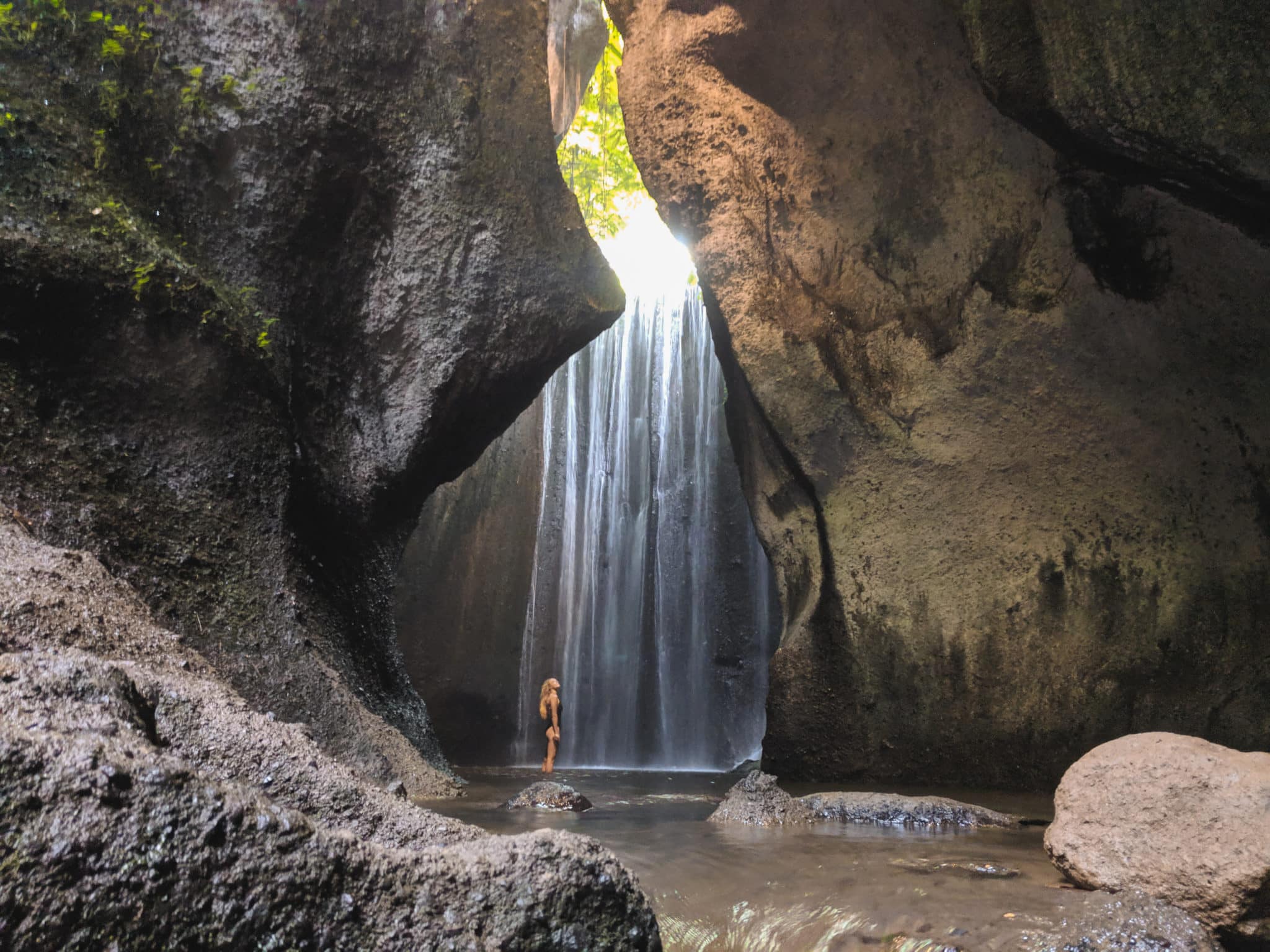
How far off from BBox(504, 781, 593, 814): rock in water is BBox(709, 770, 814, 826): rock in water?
0.92m

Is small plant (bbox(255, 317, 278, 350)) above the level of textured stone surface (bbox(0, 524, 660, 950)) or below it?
above

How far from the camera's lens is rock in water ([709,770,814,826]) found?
15.1ft

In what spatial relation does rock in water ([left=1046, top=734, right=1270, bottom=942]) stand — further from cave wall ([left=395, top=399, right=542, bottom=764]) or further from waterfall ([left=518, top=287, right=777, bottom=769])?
waterfall ([left=518, top=287, right=777, bottom=769])

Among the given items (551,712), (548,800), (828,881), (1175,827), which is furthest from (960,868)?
(551,712)

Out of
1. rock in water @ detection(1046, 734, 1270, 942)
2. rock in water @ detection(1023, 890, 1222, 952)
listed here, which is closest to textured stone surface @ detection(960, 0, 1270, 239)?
rock in water @ detection(1046, 734, 1270, 942)

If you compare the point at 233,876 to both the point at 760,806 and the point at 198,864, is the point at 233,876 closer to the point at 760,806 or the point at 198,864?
the point at 198,864

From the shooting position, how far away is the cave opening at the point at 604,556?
11.1 m

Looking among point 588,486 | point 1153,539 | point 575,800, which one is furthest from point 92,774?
point 588,486

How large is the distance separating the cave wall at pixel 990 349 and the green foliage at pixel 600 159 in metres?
6.52

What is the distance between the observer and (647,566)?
45.2 ft

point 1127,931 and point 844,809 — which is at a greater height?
point 1127,931

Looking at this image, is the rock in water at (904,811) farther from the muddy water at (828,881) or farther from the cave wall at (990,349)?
the cave wall at (990,349)

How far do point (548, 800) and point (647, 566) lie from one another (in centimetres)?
854

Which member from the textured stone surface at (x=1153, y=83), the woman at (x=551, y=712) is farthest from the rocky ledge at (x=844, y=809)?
the woman at (x=551, y=712)
